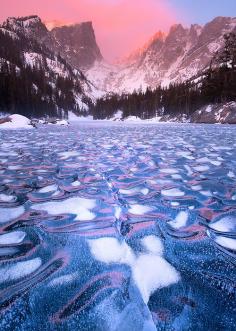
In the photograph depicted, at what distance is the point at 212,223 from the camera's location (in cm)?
278

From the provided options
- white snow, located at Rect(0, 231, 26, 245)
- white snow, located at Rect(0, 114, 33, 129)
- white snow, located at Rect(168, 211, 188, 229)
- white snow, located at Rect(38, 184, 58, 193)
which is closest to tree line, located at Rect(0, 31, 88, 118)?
white snow, located at Rect(0, 114, 33, 129)

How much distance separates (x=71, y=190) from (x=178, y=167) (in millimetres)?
2734

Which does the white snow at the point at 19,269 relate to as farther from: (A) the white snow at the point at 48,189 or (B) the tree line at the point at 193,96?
(B) the tree line at the point at 193,96

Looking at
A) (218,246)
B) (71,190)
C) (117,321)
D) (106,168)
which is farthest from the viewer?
(106,168)

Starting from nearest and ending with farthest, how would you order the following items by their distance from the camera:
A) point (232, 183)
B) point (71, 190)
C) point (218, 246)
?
point (218, 246), point (71, 190), point (232, 183)

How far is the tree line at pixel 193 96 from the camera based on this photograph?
5628 cm

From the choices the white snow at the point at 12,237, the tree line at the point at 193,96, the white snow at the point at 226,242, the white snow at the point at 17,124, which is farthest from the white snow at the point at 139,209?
the tree line at the point at 193,96

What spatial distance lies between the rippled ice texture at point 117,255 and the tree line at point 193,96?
55.4 metres

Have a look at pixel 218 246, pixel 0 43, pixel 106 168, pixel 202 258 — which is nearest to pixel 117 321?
pixel 202 258

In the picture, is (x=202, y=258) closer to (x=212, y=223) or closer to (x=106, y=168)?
(x=212, y=223)

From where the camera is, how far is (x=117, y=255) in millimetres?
2160

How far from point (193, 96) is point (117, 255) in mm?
74967

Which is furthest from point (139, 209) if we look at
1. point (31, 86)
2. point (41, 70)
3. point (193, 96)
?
point (41, 70)

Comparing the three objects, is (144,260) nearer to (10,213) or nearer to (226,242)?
(226,242)
